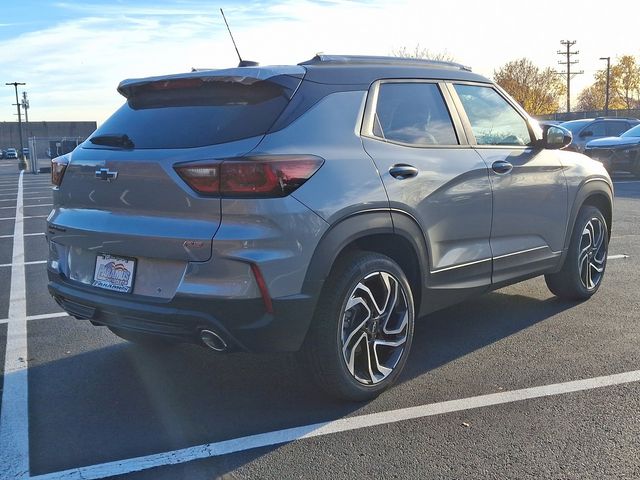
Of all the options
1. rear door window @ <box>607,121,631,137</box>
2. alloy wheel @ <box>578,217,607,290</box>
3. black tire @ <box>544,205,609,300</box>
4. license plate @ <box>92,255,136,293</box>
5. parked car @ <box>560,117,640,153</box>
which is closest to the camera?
license plate @ <box>92,255,136,293</box>

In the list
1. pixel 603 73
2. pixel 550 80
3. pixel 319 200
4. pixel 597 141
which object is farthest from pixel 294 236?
pixel 603 73

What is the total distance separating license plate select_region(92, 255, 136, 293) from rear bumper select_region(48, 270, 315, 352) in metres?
0.06

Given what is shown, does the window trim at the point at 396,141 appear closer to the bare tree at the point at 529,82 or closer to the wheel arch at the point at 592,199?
the wheel arch at the point at 592,199

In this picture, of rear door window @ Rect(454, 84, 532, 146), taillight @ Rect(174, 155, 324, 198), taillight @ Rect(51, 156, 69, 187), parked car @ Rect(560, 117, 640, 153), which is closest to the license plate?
taillight @ Rect(174, 155, 324, 198)

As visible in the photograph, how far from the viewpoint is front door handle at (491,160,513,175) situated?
463 cm

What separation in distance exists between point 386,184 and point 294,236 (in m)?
0.72

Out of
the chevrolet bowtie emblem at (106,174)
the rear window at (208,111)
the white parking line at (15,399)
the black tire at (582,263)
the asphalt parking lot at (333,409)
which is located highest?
the rear window at (208,111)

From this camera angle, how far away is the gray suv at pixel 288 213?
3.28 metres

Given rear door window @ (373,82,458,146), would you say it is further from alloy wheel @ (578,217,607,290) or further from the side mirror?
alloy wheel @ (578,217,607,290)

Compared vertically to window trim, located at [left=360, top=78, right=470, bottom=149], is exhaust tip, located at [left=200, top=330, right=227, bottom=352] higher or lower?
lower

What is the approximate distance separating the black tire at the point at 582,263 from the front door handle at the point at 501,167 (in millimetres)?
1201

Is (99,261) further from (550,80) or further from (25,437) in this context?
(550,80)

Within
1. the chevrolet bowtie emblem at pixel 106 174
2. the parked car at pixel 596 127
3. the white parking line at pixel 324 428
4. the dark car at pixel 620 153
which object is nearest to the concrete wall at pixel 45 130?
the parked car at pixel 596 127

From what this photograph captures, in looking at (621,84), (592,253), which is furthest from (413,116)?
(621,84)
